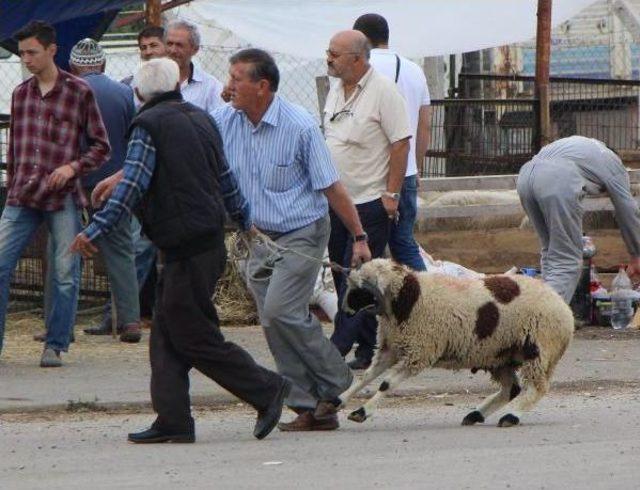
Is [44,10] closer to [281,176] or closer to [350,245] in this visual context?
[350,245]

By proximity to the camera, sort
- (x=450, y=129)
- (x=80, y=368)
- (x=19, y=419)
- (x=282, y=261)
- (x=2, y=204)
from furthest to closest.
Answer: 1. (x=450, y=129)
2. (x=2, y=204)
3. (x=80, y=368)
4. (x=19, y=419)
5. (x=282, y=261)

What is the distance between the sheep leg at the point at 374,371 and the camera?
7.85 m

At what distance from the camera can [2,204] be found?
1166 cm

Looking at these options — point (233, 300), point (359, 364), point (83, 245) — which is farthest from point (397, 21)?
point (83, 245)

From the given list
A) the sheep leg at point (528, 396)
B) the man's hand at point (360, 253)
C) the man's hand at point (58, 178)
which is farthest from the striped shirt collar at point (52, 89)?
the sheep leg at point (528, 396)

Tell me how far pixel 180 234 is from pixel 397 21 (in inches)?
Result: 338

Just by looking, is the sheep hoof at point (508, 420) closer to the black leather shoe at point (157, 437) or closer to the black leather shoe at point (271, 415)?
the black leather shoe at point (271, 415)

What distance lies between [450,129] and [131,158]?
7513mm

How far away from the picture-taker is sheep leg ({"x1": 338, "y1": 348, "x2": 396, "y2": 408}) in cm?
785

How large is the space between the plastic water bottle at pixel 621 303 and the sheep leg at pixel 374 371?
412 centimetres

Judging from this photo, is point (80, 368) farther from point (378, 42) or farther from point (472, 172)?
point (472, 172)

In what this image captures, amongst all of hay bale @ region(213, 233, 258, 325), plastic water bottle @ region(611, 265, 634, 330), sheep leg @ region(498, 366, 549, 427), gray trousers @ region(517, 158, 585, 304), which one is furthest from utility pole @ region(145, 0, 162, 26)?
sheep leg @ region(498, 366, 549, 427)

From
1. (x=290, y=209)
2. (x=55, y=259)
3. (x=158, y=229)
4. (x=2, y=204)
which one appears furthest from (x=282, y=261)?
(x=2, y=204)

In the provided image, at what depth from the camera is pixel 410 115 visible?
985 cm
